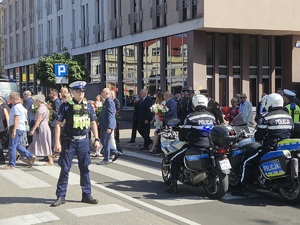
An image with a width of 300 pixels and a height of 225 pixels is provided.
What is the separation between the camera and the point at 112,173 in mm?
10781

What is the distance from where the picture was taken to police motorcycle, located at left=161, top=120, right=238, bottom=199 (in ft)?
25.6

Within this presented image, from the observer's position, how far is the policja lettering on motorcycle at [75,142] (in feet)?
24.7

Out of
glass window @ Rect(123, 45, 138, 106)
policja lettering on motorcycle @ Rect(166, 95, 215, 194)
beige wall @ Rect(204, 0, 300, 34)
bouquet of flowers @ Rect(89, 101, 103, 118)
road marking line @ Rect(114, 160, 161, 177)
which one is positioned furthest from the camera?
glass window @ Rect(123, 45, 138, 106)

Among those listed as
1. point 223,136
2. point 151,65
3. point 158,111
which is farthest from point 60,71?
point 223,136

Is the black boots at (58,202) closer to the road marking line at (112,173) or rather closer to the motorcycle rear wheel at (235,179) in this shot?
the road marking line at (112,173)

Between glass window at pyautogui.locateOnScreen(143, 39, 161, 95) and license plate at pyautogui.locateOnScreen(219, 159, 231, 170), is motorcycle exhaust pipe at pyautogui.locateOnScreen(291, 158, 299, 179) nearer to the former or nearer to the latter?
license plate at pyautogui.locateOnScreen(219, 159, 231, 170)

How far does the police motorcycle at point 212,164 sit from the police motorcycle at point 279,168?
0.53 meters

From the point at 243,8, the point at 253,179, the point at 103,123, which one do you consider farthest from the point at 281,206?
the point at 243,8

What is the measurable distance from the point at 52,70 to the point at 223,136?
2074 cm

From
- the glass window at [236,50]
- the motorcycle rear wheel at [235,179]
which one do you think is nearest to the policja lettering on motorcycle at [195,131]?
the motorcycle rear wheel at [235,179]

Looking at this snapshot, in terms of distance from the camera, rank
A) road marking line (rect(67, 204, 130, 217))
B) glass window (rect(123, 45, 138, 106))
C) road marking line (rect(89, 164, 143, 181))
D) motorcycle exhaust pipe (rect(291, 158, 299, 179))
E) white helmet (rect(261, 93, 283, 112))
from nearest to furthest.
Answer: road marking line (rect(67, 204, 130, 217))
motorcycle exhaust pipe (rect(291, 158, 299, 179))
white helmet (rect(261, 93, 283, 112))
road marking line (rect(89, 164, 143, 181))
glass window (rect(123, 45, 138, 106))

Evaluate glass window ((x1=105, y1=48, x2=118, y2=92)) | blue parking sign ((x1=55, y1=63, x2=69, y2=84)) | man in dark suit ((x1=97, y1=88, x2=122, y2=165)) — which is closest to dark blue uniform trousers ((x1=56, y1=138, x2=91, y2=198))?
man in dark suit ((x1=97, y1=88, x2=122, y2=165))

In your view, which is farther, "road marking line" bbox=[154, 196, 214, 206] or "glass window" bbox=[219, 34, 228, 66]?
"glass window" bbox=[219, 34, 228, 66]

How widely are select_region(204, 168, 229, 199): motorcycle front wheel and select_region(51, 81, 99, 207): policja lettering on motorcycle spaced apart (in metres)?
1.91
